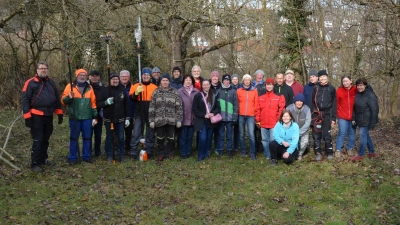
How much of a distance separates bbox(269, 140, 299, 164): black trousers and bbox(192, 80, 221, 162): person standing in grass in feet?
4.72

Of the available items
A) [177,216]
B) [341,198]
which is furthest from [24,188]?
[341,198]

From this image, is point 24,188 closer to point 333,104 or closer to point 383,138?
point 333,104

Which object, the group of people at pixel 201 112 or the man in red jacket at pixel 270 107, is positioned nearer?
the group of people at pixel 201 112

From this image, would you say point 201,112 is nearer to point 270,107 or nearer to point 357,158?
point 270,107

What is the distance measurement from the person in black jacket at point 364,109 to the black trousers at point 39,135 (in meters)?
6.55

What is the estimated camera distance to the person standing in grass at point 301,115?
870 centimetres

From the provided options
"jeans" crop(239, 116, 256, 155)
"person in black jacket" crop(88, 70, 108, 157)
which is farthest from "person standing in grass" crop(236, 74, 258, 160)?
"person in black jacket" crop(88, 70, 108, 157)

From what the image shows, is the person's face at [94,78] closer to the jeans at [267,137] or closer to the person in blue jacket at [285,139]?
the jeans at [267,137]

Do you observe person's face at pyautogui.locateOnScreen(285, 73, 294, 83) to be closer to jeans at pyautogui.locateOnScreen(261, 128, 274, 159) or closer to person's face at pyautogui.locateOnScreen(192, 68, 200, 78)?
jeans at pyautogui.locateOnScreen(261, 128, 274, 159)

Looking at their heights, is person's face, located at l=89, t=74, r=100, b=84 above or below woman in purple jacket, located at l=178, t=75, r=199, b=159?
above

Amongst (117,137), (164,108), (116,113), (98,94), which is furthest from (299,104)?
(98,94)

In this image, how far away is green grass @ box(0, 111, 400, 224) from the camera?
20.3ft

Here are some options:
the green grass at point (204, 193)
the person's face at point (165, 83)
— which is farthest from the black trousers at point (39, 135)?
the person's face at point (165, 83)

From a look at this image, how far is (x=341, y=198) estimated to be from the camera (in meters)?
6.84
